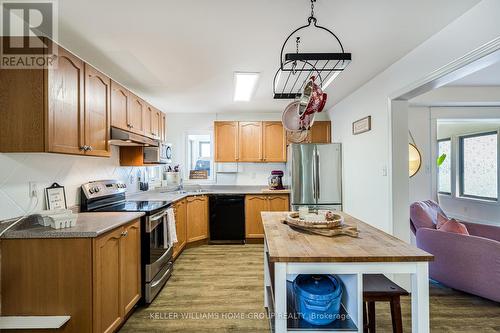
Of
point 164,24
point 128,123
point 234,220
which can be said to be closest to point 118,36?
point 164,24

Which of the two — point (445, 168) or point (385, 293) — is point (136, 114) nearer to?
point (385, 293)

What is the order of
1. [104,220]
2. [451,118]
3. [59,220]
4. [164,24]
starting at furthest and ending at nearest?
1. [451,118]
2. [104,220]
3. [164,24]
4. [59,220]

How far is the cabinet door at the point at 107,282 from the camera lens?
5.68 ft

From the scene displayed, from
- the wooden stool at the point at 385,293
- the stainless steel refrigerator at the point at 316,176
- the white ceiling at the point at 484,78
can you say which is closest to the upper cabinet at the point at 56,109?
the wooden stool at the point at 385,293

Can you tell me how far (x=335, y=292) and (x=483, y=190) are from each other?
19.4 ft

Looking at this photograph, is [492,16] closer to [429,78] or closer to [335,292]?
[429,78]

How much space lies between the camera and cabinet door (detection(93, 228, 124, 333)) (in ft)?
5.68

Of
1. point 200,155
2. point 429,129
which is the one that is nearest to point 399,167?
point 429,129

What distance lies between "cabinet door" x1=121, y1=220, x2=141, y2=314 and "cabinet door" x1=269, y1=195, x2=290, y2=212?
2.44 metres

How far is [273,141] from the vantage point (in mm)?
4758

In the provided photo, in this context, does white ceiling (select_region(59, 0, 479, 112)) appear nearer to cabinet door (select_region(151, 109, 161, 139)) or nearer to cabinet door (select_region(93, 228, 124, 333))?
cabinet door (select_region(151, 109, 161, 139))

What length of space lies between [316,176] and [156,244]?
262 centimetres

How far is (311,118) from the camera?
1990 mm

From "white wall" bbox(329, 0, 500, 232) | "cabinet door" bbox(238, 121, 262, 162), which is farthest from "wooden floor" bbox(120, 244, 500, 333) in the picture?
"cabinet door" bbox(238, 121, 262, 162)
